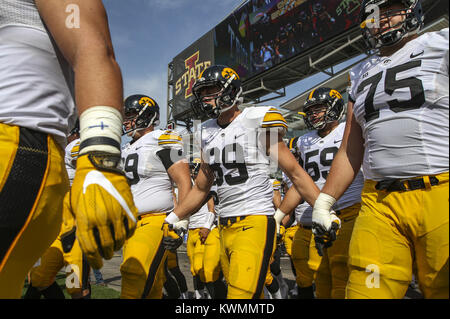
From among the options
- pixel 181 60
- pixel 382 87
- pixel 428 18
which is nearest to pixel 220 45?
pixel 181 60

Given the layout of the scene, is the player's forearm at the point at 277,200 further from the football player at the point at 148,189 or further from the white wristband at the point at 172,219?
the white wristband at the point at 172,219

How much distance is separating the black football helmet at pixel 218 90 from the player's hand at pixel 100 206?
2.35m

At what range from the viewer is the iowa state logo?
20.1 m

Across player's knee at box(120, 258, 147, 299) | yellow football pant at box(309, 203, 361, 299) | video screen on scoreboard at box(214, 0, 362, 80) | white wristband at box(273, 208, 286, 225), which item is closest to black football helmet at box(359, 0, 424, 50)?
yellow football pant at box(309, 203, 361, 299)

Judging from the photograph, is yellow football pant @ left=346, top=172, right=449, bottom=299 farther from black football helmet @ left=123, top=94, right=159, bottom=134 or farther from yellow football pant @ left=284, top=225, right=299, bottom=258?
yellow football pant @ left=284, top=225, right=299, bottom=258

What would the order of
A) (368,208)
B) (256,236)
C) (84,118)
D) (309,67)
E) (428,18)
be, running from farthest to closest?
(309,67) < (428,18) < (256,236) < (368,208) < (84,118)

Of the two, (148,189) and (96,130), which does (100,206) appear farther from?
(148,189)

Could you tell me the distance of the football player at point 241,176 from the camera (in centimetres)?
270

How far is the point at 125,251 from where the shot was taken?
3277mm

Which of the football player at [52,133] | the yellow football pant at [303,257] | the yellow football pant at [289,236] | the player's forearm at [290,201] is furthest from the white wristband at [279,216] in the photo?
the football player at [52,133]

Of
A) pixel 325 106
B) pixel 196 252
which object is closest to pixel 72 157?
pixel 196 252

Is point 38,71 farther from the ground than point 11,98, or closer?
farther from the ground
